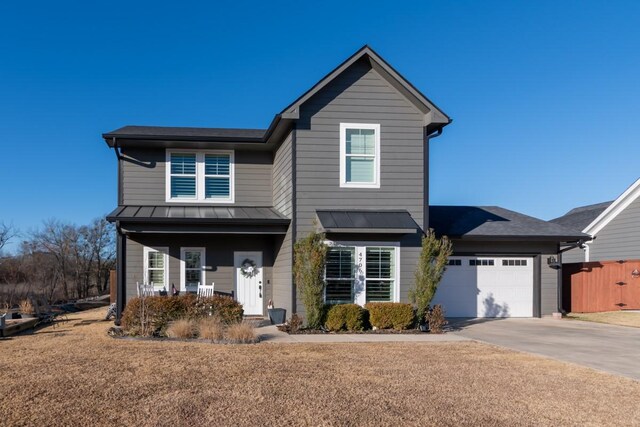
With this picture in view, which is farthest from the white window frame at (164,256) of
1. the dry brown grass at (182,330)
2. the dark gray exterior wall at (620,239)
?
the dark gray exterior wall at (620,239)

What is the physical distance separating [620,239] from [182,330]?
18030 millimetres

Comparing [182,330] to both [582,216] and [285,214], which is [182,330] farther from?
[582,216]

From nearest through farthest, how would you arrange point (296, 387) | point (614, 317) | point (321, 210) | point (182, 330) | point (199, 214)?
point (296, 387), point (182, 330), point (321, 210), point (199, 214), point (614, 317)

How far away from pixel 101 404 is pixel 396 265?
999 cm

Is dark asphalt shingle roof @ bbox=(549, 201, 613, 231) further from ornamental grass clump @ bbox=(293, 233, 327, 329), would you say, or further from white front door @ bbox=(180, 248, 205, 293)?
white front door @ bbox=(180, 248, 205, 293)

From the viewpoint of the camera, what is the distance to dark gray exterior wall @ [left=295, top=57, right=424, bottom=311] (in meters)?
16.0

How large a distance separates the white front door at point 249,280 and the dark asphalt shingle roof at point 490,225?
588 centimetres

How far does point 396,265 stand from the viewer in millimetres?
15961

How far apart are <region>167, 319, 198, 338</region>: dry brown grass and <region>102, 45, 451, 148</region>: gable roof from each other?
5959 mm

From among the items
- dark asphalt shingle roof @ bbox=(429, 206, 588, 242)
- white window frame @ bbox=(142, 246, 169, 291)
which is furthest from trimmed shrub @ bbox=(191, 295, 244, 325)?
dark asphalt shingle roof @ bbox=(429, 206, 588, 242)

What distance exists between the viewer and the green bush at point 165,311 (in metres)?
13.7

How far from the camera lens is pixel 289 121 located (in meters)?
15.9

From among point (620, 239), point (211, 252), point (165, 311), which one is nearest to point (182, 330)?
point (165, 311)

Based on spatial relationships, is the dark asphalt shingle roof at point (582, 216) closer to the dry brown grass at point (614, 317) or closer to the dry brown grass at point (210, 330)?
the dry brown grass at point (614, 317)
